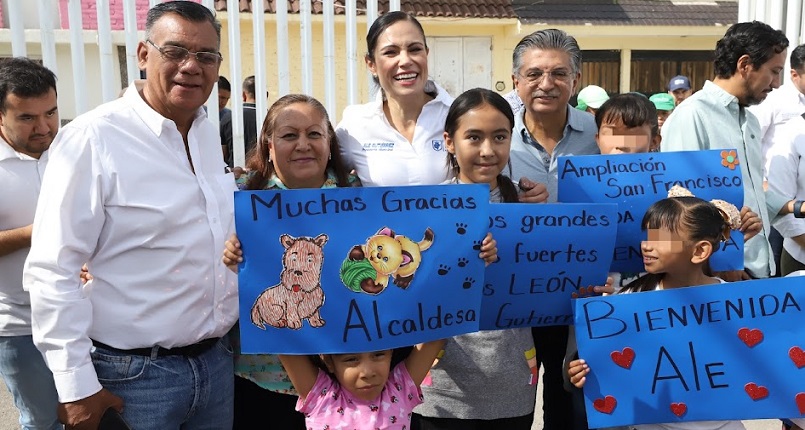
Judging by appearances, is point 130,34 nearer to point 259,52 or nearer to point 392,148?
point 259,52

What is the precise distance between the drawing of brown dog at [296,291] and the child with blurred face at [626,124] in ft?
4.69

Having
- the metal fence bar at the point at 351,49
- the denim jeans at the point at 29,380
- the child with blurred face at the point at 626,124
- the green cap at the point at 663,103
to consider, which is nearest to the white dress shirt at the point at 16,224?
the denim jeans at the point at 29,380

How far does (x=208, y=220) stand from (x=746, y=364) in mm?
1915

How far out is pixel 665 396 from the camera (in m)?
2.73

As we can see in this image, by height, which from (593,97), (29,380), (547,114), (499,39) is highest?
(499,39)

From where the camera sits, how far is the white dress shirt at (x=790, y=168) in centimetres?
434

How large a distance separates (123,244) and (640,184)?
197 centimetres

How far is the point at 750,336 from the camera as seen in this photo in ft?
8.97

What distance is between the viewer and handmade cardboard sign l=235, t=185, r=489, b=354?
97.4 inches

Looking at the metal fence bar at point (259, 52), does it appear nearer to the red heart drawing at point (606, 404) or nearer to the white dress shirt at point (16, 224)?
the white dress shirt at point (16, 224)

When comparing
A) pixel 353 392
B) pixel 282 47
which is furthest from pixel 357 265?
pixel 282 47

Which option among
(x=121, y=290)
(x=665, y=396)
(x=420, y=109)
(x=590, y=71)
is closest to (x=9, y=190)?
(x=121, y=290)

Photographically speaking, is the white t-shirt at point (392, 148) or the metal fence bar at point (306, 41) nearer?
the white t-shirt at point (392, 148)

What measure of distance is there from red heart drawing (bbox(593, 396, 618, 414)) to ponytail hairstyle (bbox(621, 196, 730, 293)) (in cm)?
44
